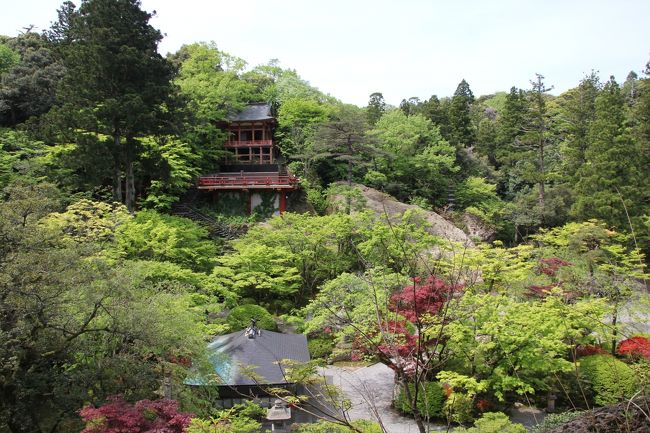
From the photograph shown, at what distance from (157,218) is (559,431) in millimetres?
16264

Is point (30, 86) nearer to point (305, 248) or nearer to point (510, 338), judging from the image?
point (305, 248)

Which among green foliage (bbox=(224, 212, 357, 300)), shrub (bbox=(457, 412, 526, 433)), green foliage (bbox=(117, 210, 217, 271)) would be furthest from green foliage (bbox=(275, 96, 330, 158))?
shrub (bbox=(457, 412, 526, 433))

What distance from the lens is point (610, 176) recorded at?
2075 cm

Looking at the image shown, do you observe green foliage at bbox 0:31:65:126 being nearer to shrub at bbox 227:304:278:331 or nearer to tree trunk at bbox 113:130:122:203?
A: tree trunk at bbox 113:130:122:203

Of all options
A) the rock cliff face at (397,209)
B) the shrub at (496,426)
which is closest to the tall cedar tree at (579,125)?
the rock cliff face at (397,209)

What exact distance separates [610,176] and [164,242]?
1929 centimetres

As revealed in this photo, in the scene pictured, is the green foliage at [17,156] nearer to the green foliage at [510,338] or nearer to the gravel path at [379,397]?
the gravel path at [379,397]

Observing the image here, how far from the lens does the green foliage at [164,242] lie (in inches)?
593

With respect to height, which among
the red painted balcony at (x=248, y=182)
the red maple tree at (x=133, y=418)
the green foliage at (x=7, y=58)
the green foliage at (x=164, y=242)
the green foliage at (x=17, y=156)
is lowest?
the red maple tree at (x=133, y=418)

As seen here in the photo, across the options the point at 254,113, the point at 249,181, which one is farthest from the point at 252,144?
the point at 249,181

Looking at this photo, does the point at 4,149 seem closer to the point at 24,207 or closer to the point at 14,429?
the point at 24,207

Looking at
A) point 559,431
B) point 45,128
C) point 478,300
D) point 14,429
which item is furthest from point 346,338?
point 45,128

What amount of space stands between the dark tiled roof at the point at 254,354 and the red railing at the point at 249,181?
35.6ft

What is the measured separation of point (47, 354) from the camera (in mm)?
8523
